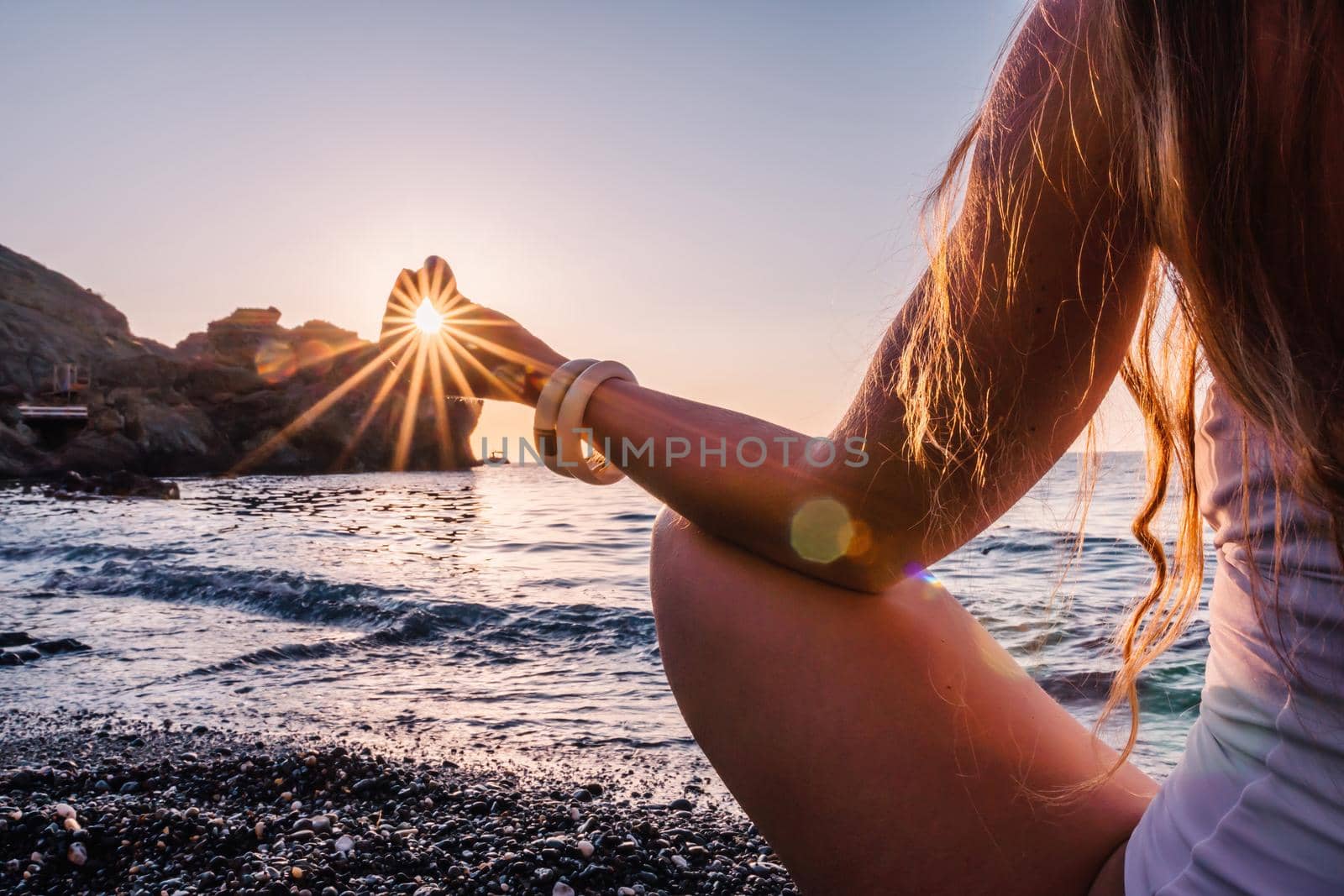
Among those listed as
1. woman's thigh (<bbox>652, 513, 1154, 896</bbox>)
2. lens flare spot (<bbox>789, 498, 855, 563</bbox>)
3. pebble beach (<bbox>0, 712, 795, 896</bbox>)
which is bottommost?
pebble beach (<bbox>0, 712, 795, 896</bbox>)

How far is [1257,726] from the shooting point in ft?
2.55

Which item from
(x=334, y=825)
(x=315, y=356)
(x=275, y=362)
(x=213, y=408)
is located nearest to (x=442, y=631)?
(x=334, y=825)

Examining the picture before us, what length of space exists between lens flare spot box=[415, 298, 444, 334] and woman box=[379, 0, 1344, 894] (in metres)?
0.54

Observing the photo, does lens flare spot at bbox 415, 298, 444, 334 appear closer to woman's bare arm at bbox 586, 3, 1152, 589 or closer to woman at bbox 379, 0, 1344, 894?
woman at bbox 379, 0, 1344, 894

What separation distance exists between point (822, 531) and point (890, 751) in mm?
294

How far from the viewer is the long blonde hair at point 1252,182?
0.67 m

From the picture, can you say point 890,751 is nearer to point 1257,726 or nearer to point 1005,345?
point 1257,726

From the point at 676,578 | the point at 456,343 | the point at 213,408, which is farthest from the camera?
the point at 213,408

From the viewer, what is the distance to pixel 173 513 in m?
14.9

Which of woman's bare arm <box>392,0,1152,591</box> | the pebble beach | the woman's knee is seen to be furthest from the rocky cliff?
woman's bare arm <box>392,0,1152,591</box>

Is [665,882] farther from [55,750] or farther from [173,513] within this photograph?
[173,513]

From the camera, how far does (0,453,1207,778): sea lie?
132 inches

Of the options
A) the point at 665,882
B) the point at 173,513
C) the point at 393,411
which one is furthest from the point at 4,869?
the point at 393,411

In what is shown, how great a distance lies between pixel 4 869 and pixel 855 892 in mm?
2210
